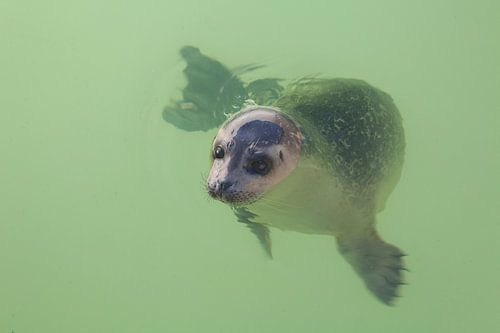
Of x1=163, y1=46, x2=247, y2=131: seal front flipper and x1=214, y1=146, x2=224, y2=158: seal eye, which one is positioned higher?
x1=163, y1=46, x2=247, y2=131: seal front flipper

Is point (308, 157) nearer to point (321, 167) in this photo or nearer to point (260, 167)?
point (321, 167)

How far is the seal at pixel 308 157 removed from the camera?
6.87 ft

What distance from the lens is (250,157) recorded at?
6.75 feet

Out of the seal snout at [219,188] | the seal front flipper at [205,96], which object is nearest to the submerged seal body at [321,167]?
the seal snout at [219,188]

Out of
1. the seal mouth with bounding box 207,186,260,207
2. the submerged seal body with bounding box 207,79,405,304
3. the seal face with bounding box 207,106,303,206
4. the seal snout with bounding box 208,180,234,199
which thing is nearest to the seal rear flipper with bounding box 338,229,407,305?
the submerged seal body with bounding box 207,79,405,304

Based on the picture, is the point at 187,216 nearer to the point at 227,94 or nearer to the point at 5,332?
the point at 227,94

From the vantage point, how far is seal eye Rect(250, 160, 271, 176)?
206 centimetres

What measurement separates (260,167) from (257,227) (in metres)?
0.91

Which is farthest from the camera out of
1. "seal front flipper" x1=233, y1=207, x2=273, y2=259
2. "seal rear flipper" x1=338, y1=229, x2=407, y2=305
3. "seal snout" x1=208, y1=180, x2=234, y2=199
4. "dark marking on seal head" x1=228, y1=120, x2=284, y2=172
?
"seal rear flipper" x1=338, y1=229, x2=407, y2=305

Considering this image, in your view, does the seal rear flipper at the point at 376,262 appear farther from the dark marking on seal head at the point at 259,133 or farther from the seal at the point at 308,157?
the dark marking on seal head at the point at 259,133

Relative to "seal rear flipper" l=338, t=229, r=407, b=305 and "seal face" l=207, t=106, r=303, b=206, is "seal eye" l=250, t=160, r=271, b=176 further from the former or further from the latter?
"seal rear flipper" l=338, t=229, r=407, b=305

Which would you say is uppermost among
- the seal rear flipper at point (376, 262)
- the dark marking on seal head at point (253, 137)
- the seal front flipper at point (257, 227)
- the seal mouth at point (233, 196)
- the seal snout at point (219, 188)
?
the dark marking on seal head at point (253, 137)

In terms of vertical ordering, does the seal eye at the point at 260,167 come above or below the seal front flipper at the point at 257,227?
above

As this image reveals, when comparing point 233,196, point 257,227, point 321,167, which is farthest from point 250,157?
point 257,227
